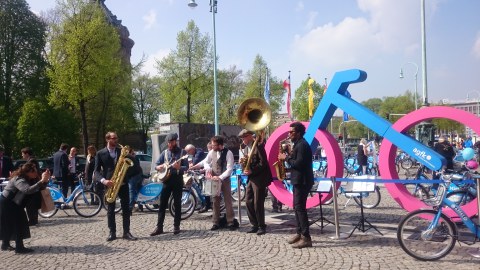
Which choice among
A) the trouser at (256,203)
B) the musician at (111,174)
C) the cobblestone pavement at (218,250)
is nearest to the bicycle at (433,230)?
the cobblestone pavement at (218,250)

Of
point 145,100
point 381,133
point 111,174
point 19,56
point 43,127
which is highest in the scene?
point 19,56

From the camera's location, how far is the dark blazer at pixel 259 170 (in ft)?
25.0

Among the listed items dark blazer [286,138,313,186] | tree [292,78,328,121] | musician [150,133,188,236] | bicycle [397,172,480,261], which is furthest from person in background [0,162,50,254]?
tree [292,78,328,121]

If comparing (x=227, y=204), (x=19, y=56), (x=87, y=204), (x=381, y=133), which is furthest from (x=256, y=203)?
(x=19, y=56)

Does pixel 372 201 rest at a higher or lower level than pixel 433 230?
lower

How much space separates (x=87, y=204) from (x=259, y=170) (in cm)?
542

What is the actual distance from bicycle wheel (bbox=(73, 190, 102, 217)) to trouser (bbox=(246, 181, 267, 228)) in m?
4.72

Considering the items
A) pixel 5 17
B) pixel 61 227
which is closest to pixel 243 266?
pixel 61 227

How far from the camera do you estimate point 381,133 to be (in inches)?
304

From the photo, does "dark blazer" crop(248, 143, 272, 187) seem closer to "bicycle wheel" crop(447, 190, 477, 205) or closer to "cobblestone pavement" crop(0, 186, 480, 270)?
"cobblestone pavement" crop(0, 186, 480, 270)

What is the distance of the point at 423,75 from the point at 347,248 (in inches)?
644

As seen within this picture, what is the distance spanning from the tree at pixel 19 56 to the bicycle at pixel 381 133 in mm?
30958

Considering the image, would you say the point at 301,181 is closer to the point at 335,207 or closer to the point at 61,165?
the point at 335,207

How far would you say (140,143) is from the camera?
173 ft
